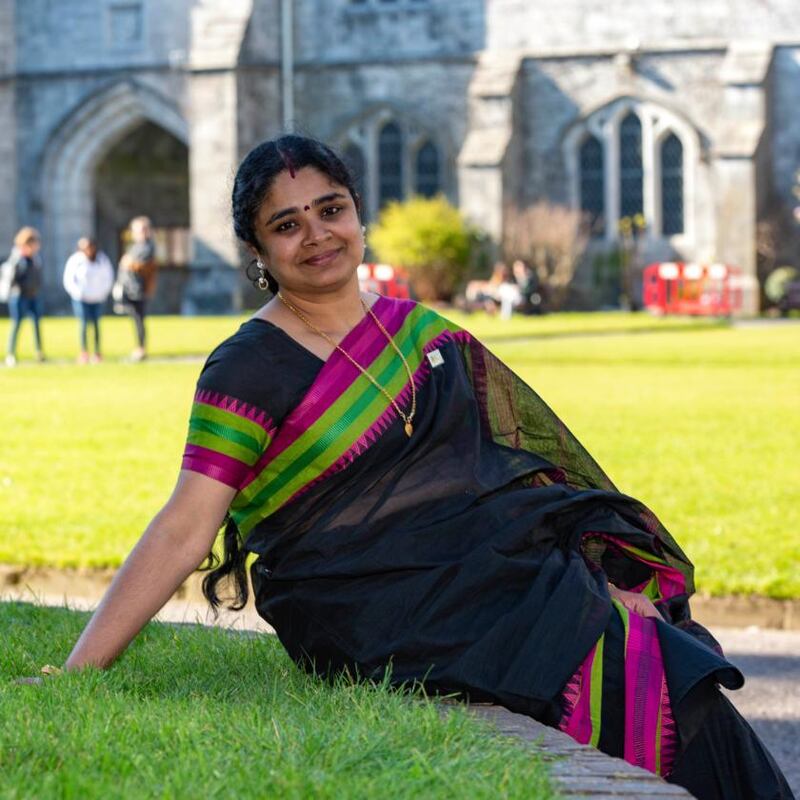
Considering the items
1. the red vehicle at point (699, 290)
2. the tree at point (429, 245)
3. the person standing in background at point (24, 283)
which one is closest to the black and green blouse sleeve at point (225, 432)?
the person standing in background at point (24, 283)

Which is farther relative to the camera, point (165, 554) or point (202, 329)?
point (202, 329)

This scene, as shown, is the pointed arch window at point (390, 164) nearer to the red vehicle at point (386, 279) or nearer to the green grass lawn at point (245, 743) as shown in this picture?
the red vehicle at point (386, 279)

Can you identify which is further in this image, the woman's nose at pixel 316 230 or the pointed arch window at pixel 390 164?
the pointed arch window at pixel 390 164

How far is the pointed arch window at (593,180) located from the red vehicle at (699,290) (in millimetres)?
2933

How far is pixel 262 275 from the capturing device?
4.21 m

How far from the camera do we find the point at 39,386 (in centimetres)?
1712

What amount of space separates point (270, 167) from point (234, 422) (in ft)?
1.92

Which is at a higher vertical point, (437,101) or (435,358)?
(437,101)

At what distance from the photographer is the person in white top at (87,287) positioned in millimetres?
20766

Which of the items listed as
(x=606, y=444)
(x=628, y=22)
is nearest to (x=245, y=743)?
(x=606, y=444)

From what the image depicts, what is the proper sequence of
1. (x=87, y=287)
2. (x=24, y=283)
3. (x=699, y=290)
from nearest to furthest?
(x=87, y=287) < (x=24, y=283) < (x=699, y=290)

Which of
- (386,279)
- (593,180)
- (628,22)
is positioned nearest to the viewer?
(386,279)

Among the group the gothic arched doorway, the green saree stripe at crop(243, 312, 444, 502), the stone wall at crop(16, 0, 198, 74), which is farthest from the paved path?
the gothic arched doorway

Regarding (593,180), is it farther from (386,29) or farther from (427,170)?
(386,29)
